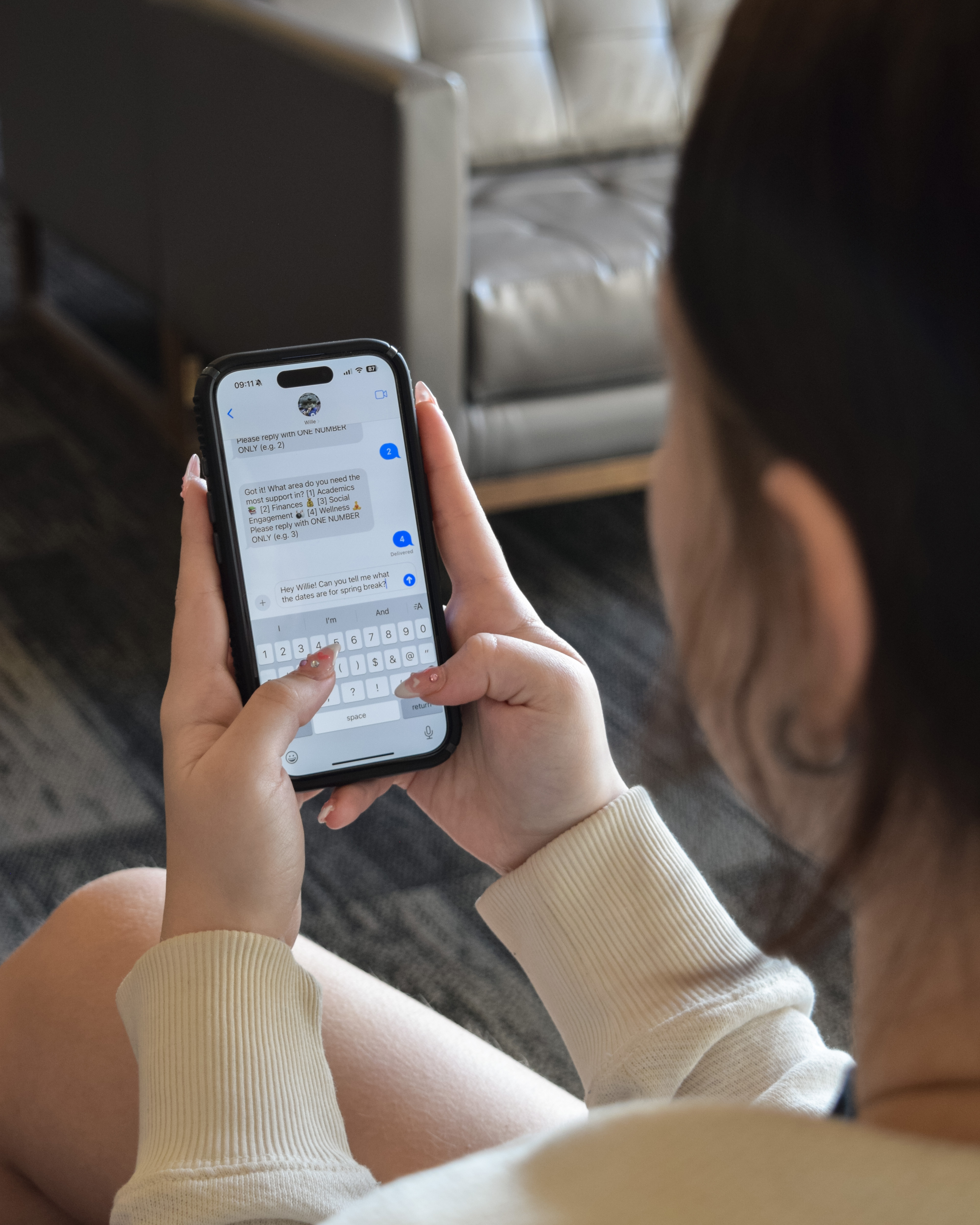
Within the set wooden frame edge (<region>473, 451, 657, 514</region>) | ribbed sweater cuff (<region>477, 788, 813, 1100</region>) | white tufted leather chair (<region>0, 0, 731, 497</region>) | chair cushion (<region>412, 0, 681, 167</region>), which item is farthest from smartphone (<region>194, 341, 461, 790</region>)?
chair cushion (<region>412, 0, 681, 167</region>)

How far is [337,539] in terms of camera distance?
756mm

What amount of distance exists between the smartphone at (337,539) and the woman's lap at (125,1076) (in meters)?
0.14

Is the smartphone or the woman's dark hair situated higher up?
the woman's dark hair

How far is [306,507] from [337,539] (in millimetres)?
26

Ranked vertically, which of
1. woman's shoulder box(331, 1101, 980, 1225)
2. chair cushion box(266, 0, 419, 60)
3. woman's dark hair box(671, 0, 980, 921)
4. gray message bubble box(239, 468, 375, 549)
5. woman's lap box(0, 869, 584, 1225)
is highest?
woman's dark hair box(671, 0, 980, 921)

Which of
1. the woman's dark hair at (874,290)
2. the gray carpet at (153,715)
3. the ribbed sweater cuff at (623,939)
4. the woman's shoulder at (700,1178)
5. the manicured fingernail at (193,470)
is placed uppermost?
the woman's dark hair at (874,290)

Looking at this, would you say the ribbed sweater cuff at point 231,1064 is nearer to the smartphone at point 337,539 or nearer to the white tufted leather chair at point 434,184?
the smartphone at point 337,539

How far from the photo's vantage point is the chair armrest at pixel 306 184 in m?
1.55

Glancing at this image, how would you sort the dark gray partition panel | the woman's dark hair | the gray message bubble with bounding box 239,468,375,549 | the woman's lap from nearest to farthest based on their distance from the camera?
the woman's dark hair → the woman's lap → the gray message bubble with bounding box 239,468,375,549 → the dark gray partition panel

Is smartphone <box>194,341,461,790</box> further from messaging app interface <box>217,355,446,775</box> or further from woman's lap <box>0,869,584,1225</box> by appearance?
woman's lap <box>0,869,584,1225</box>

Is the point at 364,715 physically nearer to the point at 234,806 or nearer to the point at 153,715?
the point at 234,806

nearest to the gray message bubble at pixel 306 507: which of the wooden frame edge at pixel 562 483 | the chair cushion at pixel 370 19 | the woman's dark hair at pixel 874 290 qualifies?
the woman's dark hair at pixel 874 290

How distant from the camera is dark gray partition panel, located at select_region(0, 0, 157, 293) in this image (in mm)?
1994

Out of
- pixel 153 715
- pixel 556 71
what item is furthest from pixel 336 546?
pixel 556 71
